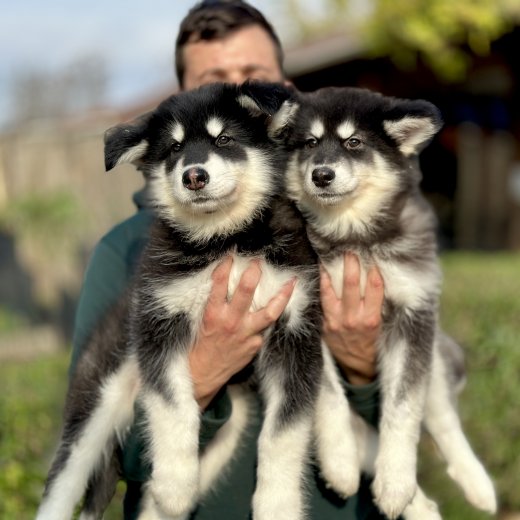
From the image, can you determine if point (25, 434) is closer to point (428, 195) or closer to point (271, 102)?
point (271, 102)

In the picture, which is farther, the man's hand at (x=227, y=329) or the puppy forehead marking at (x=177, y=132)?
the puppy forehead marking at (x=177, y=132)

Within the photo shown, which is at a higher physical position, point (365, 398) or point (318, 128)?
point (318, 128)

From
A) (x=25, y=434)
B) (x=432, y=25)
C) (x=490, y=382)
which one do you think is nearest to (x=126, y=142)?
(x=25, y=434)

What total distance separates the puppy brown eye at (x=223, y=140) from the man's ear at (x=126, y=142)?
263mm

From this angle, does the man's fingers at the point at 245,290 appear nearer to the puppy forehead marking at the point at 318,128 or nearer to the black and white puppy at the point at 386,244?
the black and white puppy at the point at 386,244

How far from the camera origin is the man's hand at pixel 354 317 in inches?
121

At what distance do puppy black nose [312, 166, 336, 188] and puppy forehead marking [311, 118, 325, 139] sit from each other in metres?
0.22

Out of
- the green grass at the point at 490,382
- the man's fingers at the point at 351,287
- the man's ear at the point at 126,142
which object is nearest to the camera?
the man's ear at the point at 126,142

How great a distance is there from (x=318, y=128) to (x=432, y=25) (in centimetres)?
536

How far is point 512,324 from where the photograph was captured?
5527 millimetres

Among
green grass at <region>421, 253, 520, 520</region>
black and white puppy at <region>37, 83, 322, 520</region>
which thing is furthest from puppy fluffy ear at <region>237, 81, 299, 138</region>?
green grass at <region>421, 253, 520, 520</region>

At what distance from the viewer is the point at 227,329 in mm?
2875

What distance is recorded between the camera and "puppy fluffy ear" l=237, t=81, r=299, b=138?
2824 millimetres

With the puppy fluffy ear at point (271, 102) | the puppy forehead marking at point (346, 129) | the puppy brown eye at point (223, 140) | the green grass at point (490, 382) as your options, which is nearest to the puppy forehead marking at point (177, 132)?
the puppy brown eye at point (223, 140)
